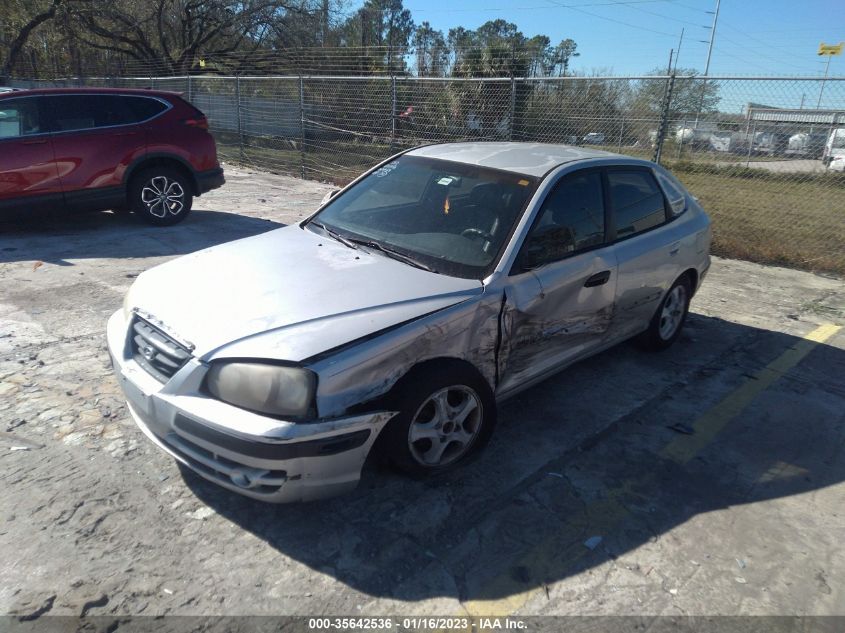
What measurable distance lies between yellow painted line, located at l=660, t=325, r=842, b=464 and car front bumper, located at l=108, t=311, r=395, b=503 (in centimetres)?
195

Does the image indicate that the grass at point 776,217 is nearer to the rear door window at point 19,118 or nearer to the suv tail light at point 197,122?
the suv tail light at point 197,122

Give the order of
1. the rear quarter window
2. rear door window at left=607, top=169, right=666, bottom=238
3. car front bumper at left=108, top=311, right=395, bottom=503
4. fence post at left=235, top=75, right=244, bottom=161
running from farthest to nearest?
fence post at left=235, top=75, right=244, bottom=161
the rear quarter window
rear door window at left=607, top=169, right=666, bottom=238
car front bumper at left=108, top=311, right=395, bottom=503

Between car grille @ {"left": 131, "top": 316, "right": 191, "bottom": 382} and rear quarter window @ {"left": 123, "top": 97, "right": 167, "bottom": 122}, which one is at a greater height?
rear quarter window @ {"left": 123, "top": 97, "right": 167, "bottom": 122}

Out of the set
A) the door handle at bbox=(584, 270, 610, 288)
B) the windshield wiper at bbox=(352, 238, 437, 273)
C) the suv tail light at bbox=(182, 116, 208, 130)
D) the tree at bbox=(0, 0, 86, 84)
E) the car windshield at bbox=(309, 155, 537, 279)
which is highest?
the tree at bbox=(0, 0, 86, 84)

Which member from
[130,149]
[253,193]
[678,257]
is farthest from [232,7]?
[678,257]

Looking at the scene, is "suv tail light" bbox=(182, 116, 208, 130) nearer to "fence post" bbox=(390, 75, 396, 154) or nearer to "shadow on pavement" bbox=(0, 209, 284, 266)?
"shadow on pavement" bbox=(0, 209, 284, 266)

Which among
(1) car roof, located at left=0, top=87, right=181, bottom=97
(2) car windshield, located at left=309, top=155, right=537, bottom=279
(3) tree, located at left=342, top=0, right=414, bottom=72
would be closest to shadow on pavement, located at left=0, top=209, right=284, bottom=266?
(1) car roof, located at left=0, top=87, right=181, bottom=97

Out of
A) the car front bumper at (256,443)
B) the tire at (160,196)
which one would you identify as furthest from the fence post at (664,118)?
the car front bumper at (256,443)

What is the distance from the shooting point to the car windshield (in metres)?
3.46

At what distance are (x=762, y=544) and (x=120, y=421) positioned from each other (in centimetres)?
340

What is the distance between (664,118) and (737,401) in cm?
544

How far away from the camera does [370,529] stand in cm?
286

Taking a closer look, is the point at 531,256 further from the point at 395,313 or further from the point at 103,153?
the point at 103,153

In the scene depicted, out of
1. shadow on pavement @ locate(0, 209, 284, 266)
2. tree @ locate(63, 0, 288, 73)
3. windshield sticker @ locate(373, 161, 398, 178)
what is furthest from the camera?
tree @ locate(63, 0, 288, 73)
